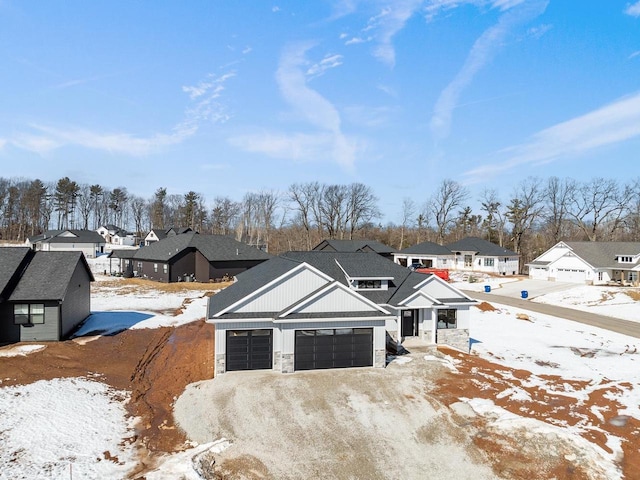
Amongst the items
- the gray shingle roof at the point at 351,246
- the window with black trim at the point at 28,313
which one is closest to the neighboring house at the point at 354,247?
the gray shingle roof at the point at 351,246

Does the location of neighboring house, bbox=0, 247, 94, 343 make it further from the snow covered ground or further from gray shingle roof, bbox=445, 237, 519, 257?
gray shingle roof, bbox=445, 237, 519, 257

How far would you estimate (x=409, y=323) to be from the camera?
2384 centimetres

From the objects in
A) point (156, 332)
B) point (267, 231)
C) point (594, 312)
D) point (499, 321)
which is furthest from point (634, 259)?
point (267, 231)

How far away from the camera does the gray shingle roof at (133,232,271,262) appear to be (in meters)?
47.7

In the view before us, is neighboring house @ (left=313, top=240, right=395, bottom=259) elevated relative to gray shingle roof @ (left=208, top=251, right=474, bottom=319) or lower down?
elevated

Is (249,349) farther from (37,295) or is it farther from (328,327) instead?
(37,295)

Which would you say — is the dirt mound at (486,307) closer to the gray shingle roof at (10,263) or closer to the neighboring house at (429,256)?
the neighboring house at (429,256)

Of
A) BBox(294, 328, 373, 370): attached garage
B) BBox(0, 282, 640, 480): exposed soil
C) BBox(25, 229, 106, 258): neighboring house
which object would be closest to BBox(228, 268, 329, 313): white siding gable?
BBox(294, 328, 373, 370): attached garage

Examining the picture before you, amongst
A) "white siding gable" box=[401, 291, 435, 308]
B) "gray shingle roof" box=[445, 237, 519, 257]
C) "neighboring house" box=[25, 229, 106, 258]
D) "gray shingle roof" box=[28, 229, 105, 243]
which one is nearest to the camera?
"white siding gable" box=[401, 291, 435, 308]

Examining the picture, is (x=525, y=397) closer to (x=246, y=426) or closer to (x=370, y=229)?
(x=246, y=426)

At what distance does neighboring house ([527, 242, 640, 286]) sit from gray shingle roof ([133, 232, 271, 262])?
35870mm

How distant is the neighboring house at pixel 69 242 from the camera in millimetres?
70188

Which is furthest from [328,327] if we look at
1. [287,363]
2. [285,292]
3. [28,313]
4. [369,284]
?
[28,313]

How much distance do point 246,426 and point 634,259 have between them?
5239 cm
